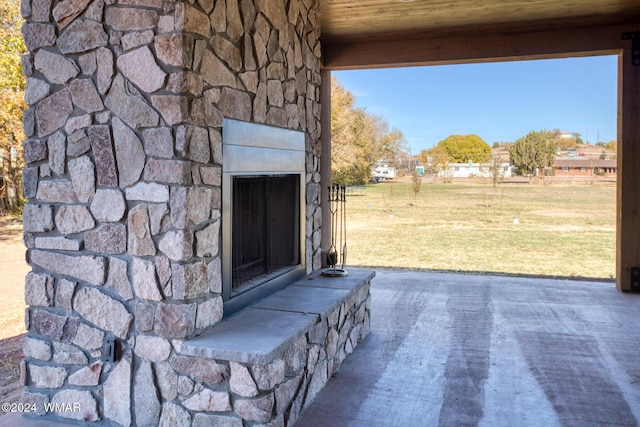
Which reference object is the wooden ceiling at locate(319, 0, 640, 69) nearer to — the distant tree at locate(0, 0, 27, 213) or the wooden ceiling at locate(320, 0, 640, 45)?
the wooden ceiling at locate(320, 0, 640, 45)

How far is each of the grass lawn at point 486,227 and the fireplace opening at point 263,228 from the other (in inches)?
155

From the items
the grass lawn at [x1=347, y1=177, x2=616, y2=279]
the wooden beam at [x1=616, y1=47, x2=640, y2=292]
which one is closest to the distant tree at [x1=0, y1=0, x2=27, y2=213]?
the grass lawn at [x1=347, y1=177, x2=616, y2=279]

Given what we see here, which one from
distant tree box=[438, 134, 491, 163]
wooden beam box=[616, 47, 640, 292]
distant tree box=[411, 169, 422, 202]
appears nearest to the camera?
wooden beam box=[616, 47, 640, 292]

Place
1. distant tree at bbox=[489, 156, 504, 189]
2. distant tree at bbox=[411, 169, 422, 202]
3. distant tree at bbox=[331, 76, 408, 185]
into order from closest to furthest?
distant tree at bbox=[489, 156, 504, 189]
distant tree at bbox=[411, 169, 422, 202]
distant tree at bbox=[331, 76, 408, 185]

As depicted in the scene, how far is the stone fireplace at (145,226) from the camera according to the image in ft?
7.47

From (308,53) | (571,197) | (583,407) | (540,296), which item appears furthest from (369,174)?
(583,407)

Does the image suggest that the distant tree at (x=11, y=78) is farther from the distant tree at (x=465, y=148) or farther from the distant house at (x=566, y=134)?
the distant house at (x=566, y=134)

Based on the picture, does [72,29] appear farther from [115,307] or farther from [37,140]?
[115,307]

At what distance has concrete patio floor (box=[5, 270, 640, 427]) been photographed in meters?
2.58

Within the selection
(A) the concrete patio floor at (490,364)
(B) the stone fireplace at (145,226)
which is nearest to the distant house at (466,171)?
(A) the concrete patio floor at (490,364)

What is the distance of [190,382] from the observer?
7.46 feet

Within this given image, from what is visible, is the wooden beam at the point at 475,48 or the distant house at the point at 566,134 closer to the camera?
the wooden beam at the point at 475,48

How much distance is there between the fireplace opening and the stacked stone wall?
17.0 inches

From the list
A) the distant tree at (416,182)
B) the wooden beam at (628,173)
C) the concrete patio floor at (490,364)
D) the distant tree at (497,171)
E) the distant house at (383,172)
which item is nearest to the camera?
the concrete patio floor at (490,364)
